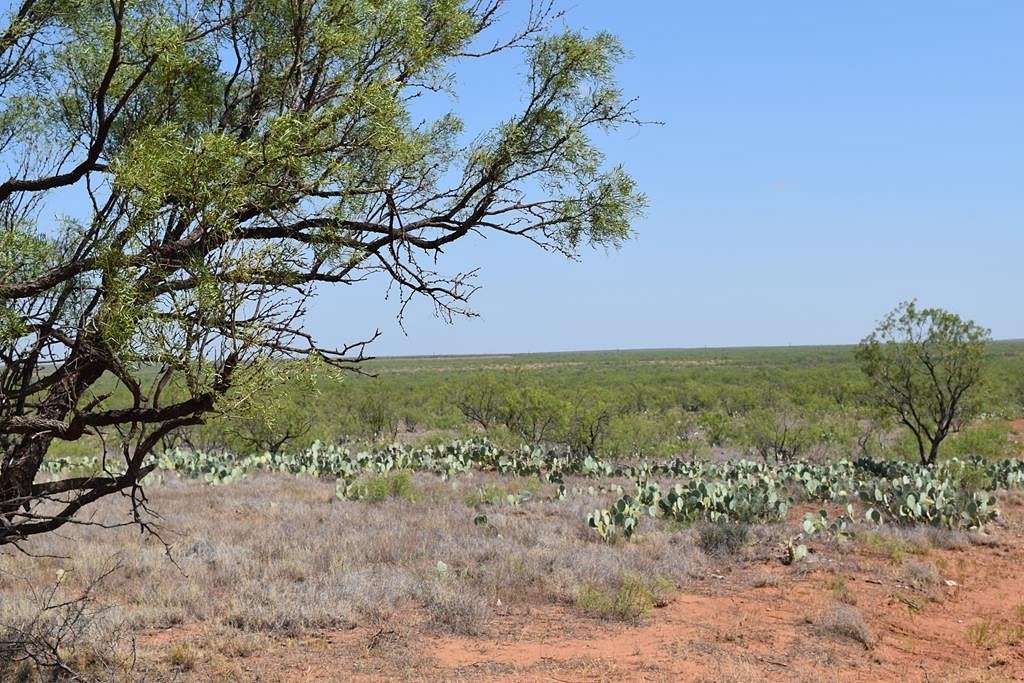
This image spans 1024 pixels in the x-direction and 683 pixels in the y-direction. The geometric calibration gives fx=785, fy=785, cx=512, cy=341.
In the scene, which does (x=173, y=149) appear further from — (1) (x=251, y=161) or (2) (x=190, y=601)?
(2) (x=190, y=601)

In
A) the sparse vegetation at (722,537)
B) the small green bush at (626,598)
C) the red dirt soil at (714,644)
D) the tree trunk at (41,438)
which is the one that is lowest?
the red dirt soil at (714,644)

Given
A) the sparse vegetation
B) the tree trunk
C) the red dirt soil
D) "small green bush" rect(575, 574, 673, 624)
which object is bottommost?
the red dirt soil

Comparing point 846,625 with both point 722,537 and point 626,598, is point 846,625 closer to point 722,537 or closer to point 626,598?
point 626,598

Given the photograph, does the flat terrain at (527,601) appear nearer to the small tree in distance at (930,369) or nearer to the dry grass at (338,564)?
the dry grass at (338,564)

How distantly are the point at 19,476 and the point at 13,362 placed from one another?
0.81 meters

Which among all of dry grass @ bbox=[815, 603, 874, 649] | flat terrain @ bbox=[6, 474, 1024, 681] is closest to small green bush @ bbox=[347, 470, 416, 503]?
flat terrain @ bbox=[6, 474, 1024, 681]

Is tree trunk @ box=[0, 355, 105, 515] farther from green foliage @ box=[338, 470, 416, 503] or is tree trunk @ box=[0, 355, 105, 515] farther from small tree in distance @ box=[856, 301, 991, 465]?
small tree in distance @ box=[856, 301, 991, 465]

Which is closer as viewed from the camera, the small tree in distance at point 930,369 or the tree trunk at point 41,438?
the tree trunk at point 41,438

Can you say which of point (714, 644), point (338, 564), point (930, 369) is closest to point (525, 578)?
point (338, 564)

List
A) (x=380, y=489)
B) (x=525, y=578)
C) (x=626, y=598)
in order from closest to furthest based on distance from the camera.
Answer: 1. (x=626, y=598)
2. (x=525, y=578)
3. (x=380, y=489)

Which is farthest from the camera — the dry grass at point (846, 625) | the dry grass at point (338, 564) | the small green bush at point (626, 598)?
the small green bush at point (626, 598)

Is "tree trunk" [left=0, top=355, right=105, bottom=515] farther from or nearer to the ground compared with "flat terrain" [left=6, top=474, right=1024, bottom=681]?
farther from the ground

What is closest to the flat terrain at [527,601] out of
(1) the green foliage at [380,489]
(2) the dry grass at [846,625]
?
(2) the dry grass at [846,625]

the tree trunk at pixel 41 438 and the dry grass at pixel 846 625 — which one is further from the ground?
the tree trunk at pixel 41 438
